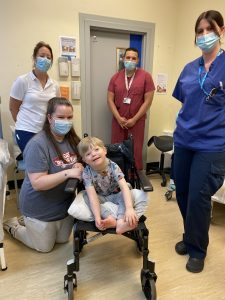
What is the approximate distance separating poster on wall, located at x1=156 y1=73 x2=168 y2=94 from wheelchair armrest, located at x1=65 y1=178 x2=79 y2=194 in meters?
2.21

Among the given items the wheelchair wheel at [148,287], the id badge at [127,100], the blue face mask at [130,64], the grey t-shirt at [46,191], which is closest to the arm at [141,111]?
the id badge at [127,100]

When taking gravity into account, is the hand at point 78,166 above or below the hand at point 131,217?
above

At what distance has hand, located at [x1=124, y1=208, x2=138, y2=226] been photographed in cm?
131

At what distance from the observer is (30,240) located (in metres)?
1.77

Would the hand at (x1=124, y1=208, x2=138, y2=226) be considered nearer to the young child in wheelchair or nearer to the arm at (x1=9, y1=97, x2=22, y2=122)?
the young child in wheelchair

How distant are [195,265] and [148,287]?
430mm

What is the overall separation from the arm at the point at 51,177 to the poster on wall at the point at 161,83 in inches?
83.4

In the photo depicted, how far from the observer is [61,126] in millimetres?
1533

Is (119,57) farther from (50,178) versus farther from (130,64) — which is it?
(50,178)

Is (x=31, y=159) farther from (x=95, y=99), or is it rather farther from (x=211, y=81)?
(x=95, y=99)

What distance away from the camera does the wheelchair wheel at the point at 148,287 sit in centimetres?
130

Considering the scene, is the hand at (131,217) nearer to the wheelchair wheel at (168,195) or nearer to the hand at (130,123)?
A: the wheelchair wheel at (168,195)

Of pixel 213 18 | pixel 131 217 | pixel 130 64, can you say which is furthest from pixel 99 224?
pixel 130 64

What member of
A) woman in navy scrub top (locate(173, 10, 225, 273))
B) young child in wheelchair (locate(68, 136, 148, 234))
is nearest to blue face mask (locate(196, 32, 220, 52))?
woman in navy scrub top (locate(173, 10, 225, 273))
